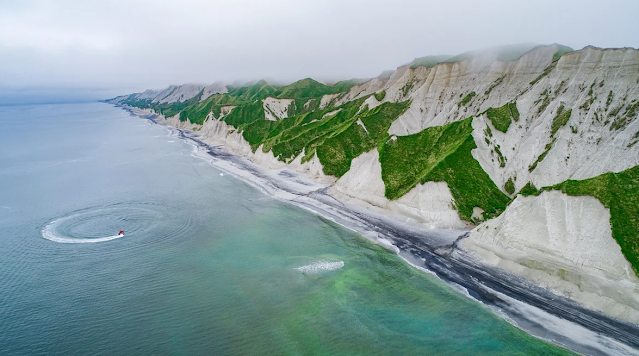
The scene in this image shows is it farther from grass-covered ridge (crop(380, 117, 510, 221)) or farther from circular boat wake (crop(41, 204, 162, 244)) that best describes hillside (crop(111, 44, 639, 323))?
circular boat wake (crop(41, 204, 162, 244))

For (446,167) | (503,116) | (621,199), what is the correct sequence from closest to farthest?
(621,199) < (446,167) < (503,116)

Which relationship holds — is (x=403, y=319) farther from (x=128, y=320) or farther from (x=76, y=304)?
(x=76, y=304)

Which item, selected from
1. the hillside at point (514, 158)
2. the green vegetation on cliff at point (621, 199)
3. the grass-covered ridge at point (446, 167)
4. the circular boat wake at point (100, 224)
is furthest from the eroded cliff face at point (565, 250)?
the circular boat wake at point (100, 224)

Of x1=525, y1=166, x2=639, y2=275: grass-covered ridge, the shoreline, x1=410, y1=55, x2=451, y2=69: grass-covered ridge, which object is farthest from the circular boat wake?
x1=410, y1=55, x2=451, y2=69: grass-covered ridge

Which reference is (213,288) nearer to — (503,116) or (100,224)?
(100,224)

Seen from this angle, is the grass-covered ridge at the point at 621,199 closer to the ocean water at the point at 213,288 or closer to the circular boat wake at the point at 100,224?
the ocean water at the point at 213,288

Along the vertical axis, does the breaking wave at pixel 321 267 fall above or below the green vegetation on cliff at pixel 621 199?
below

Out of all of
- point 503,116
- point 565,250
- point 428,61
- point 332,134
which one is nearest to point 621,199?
point 565,250
